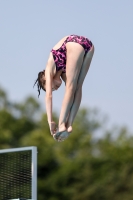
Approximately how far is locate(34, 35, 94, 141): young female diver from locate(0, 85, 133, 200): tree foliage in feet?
100

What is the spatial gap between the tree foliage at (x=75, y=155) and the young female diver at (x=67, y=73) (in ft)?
100

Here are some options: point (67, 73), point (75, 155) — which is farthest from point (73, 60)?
point (75, 155)

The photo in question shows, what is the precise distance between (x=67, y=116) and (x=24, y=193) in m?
1.91

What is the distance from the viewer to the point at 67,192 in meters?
42.9

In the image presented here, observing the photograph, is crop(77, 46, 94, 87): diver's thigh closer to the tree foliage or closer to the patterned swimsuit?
the patterned swimsuit

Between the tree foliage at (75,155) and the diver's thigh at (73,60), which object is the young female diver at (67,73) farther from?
the tree foliage at (75,155)

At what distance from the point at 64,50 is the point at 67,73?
39 cm

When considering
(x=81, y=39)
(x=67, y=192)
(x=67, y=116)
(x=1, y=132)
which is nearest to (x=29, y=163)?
(x=67, y=116)

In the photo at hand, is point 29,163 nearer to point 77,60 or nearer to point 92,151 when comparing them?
point 77,60

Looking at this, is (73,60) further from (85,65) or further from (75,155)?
(75,155)

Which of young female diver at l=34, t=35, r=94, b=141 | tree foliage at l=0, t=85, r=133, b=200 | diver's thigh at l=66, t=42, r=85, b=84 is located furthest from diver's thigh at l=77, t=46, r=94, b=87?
tree foliage at l=0, t=85, r=133, b=200

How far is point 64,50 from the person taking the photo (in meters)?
11.0

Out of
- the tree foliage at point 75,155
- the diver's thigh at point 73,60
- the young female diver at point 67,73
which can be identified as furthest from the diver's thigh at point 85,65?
the tree foliage at point 75,155

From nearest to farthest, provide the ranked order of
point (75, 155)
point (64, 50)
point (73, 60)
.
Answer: point (73, 60), point (64, 50), point (75, 155)
